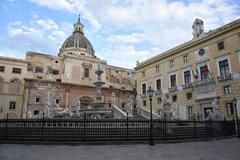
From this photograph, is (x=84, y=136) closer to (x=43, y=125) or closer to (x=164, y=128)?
(x=43, y=125)

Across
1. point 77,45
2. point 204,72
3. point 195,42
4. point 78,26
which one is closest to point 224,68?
point 204,72

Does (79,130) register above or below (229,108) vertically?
below

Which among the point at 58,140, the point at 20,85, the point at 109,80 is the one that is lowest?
the point at 58,140

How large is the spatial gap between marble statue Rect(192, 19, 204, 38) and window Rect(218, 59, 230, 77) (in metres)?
6.31

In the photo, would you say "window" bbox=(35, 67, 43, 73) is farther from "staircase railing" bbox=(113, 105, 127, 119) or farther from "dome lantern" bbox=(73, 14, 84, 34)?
"dome lantern" bbox=(73, 14, 84, 34)

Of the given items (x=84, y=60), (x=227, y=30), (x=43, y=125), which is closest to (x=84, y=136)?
(x=43, y=125)

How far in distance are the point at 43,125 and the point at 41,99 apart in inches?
938

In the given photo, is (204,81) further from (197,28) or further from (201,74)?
(197,28)

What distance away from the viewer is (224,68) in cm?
2303

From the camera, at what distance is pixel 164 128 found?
1154 cm

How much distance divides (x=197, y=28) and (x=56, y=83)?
25656mm

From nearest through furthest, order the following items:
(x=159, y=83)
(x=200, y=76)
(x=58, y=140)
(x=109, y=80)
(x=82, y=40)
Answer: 1. (x=58, y=140)
2. (x=200, y=76)
3. (x=159, y=83)
4. (x=109, y=80)
5. (x=82, y=40)

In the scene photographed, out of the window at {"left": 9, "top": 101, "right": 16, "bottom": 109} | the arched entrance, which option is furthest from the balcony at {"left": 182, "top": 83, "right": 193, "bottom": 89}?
the window at {"left": 9, "top": 101, "right": 16, "bottom": 109}

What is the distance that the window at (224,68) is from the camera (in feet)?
74.3
